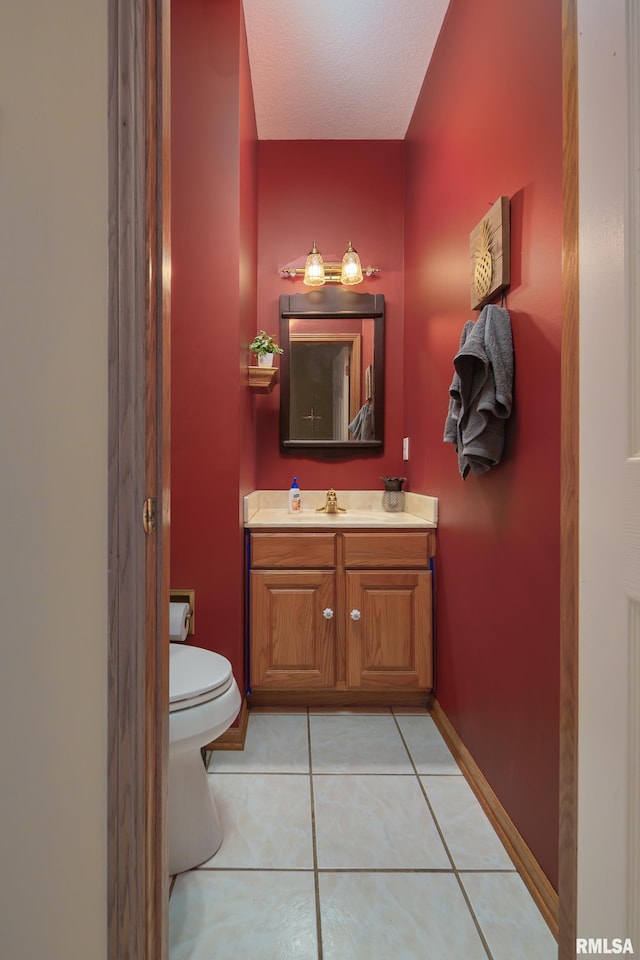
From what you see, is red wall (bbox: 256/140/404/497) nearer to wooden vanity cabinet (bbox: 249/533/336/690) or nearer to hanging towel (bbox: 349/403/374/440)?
hanging towel (bbox: 349/403/374/440)

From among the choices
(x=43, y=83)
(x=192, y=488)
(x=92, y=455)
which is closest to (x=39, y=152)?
(x=43, y=83)

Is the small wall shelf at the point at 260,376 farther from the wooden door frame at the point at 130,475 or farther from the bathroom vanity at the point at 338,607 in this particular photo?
the wooden door frame at the point at 130,475

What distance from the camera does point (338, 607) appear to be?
2145 mm

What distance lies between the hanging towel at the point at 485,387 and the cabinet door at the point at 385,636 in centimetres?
85

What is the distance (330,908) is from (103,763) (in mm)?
873

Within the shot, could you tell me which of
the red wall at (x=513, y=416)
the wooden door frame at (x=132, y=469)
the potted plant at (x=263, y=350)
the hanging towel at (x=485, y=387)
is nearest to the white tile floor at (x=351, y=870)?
→ the red wall at (x=513, y=416)

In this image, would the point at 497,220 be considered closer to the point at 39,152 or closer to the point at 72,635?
the point at 39,152

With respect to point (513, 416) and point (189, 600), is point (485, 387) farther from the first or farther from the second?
point (189, 600)

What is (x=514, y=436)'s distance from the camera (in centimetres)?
138

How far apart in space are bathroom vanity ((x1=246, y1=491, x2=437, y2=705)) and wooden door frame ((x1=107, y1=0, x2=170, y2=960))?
140cm

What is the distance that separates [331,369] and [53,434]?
7.05ft

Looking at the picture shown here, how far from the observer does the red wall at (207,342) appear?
6.25 ft

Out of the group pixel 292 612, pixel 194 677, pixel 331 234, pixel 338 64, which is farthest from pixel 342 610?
pixel 338 64
